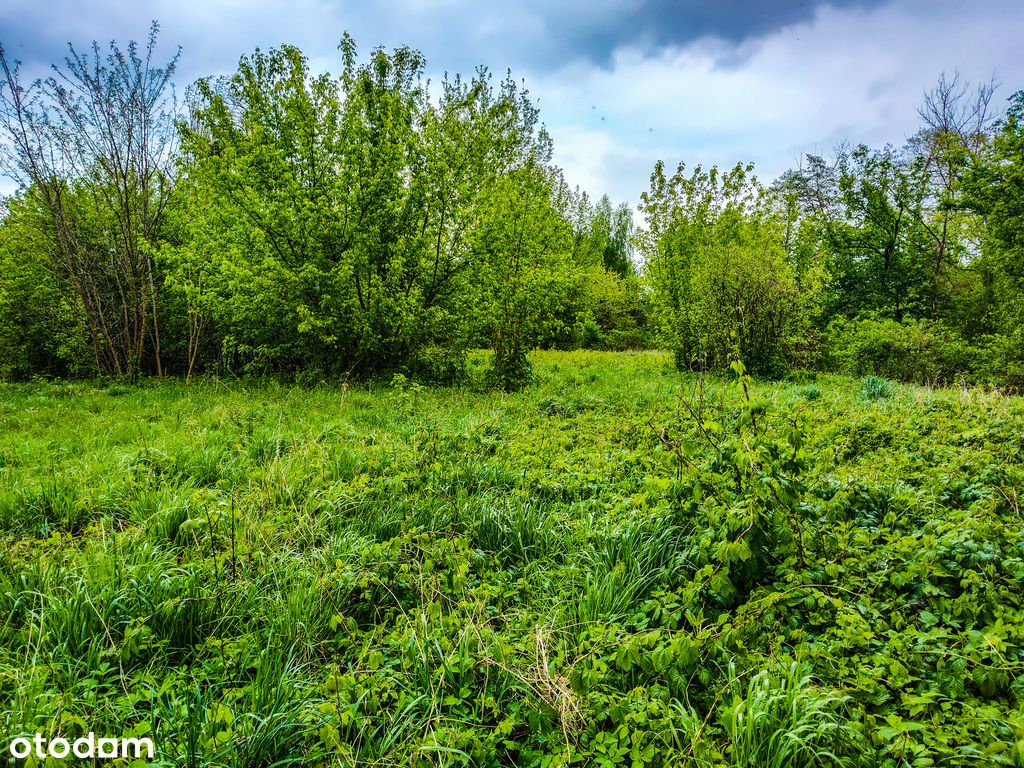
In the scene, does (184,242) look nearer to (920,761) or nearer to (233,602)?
(233,602)

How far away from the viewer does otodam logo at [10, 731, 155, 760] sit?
5.24 ft

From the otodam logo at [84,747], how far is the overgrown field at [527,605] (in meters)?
0.06

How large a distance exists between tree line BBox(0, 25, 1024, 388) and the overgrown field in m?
6.11

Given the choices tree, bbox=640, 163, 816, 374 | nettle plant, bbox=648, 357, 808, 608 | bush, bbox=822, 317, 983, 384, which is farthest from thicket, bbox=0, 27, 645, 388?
bush, bbox=822, 317, 983, 384

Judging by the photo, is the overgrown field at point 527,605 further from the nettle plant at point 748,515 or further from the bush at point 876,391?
the bush at point 876,391

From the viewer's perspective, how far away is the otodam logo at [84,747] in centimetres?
160

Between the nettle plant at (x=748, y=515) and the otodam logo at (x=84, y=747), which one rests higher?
the nettle plant at (x=748, y=515)

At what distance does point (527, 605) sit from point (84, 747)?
196 cm

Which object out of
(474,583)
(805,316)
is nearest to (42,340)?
(474,583)

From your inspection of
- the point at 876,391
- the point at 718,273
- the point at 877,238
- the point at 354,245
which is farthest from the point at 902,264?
the point at 354,245

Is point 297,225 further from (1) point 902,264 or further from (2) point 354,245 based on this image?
(1) point 902,264

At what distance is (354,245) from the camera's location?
Result: 9414 millimetres

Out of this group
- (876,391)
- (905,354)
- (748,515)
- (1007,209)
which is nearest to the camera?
(748,515)

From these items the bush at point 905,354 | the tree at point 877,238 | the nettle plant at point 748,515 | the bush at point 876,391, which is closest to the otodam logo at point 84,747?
the nettle plant at point 748,515
